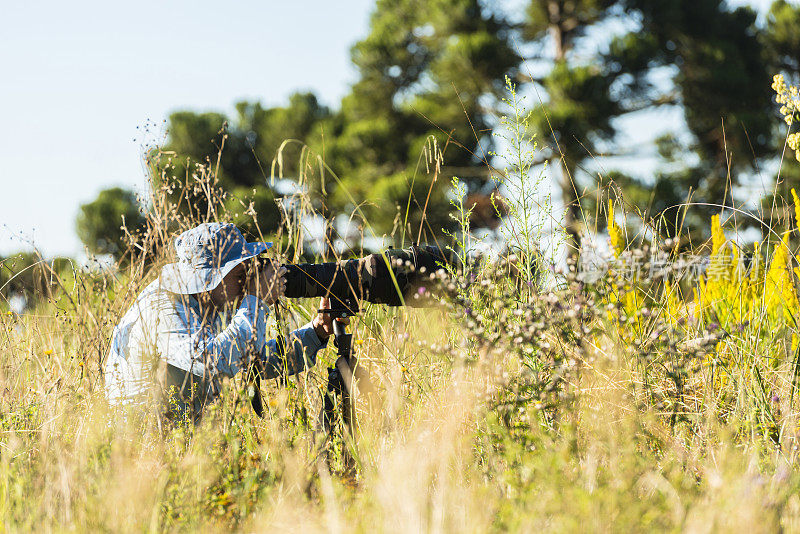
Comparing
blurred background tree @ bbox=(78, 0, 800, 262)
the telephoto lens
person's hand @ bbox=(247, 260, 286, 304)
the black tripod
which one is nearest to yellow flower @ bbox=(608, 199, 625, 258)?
the telephoto lens

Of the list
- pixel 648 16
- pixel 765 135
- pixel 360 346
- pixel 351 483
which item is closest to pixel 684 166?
pixel 765 135

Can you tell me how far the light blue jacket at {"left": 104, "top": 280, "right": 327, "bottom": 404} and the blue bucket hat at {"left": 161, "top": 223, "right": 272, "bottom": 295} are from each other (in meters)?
0.06

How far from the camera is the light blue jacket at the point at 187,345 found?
2021 mm

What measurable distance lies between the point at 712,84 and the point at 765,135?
125 cm

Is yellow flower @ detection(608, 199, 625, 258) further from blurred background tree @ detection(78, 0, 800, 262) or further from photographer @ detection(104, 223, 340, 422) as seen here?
blurred background tree @ detection(78, 0, 800, 262)

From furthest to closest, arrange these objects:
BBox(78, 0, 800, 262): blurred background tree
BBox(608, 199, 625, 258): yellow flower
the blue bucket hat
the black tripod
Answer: BBox(78, 0, 800, 262): blurred background tree → BBox(608, 199, 625, 258): yellow flower → the blue bucket hat → the black tripod

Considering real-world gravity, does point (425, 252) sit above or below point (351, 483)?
above

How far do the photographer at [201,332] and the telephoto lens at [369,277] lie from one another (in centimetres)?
7

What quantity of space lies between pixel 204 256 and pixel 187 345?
29 centimetres

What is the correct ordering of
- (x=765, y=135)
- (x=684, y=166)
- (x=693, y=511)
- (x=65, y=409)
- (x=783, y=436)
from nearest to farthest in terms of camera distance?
(x=693, y=511)
(x=783, y=436)
(x=65, y=409)
(x=765, y=135)
(x=684, y=166)

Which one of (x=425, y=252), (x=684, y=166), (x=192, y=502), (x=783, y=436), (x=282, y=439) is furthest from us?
(x=684, y=166)

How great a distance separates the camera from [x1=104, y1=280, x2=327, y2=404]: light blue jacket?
2021mm

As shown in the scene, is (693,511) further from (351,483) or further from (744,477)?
(351,483)

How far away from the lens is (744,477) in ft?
4.37
